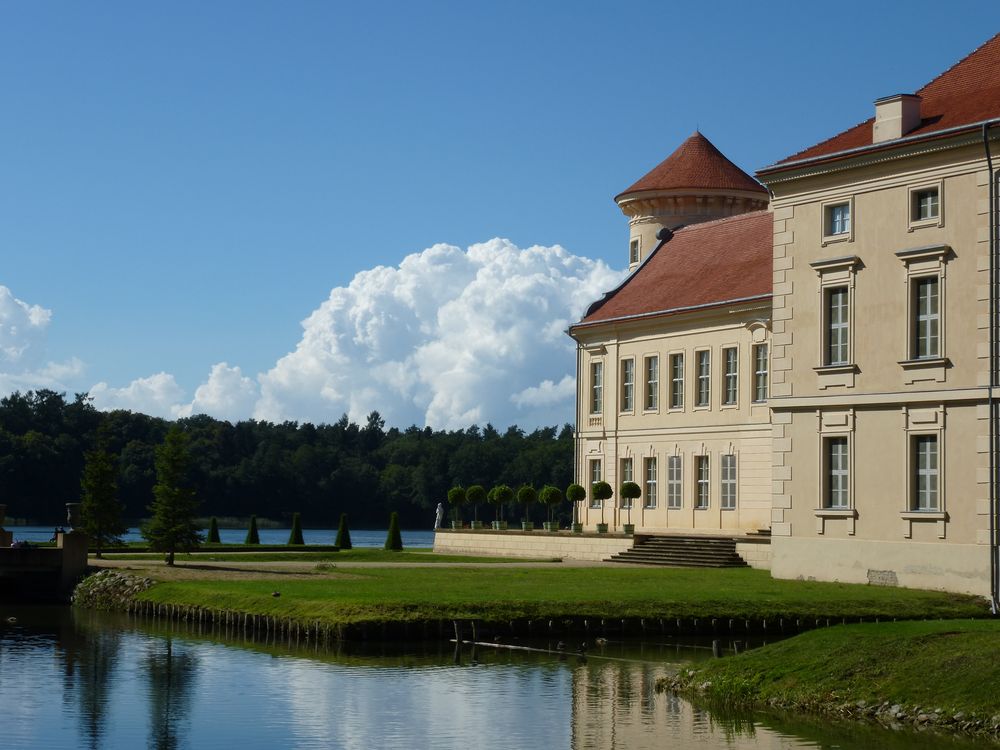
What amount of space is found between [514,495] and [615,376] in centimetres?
724

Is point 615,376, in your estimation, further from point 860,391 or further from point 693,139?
point 860,391

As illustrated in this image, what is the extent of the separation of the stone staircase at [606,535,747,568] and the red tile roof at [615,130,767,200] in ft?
63.2

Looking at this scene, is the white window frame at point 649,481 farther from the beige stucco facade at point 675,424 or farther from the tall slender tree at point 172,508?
the tall slender tree at point 172,508

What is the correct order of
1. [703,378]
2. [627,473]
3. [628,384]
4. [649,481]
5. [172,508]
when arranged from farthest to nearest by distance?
[628,384] → [627,473] → [649,481] → [703,378] → [172,508]

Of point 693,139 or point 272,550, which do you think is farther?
point 693,139

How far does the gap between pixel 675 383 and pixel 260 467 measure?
3540 inches

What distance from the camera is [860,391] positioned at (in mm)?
36594

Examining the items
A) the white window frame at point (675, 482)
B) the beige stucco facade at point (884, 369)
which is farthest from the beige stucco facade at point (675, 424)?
the beige stucco facade at point (884, 369)

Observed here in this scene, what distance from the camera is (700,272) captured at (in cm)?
5516

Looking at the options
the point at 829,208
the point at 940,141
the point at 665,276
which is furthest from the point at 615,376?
the point at 940,141

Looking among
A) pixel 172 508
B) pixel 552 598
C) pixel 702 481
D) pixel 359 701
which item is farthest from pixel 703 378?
pixel 359 701

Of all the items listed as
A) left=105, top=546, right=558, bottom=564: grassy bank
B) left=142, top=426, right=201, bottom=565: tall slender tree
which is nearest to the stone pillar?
left=142, top=426, right=201, bottom=565: tall slender tree

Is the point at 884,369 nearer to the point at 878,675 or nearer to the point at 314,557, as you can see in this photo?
the point at 878,675

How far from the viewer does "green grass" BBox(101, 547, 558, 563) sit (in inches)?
1916
